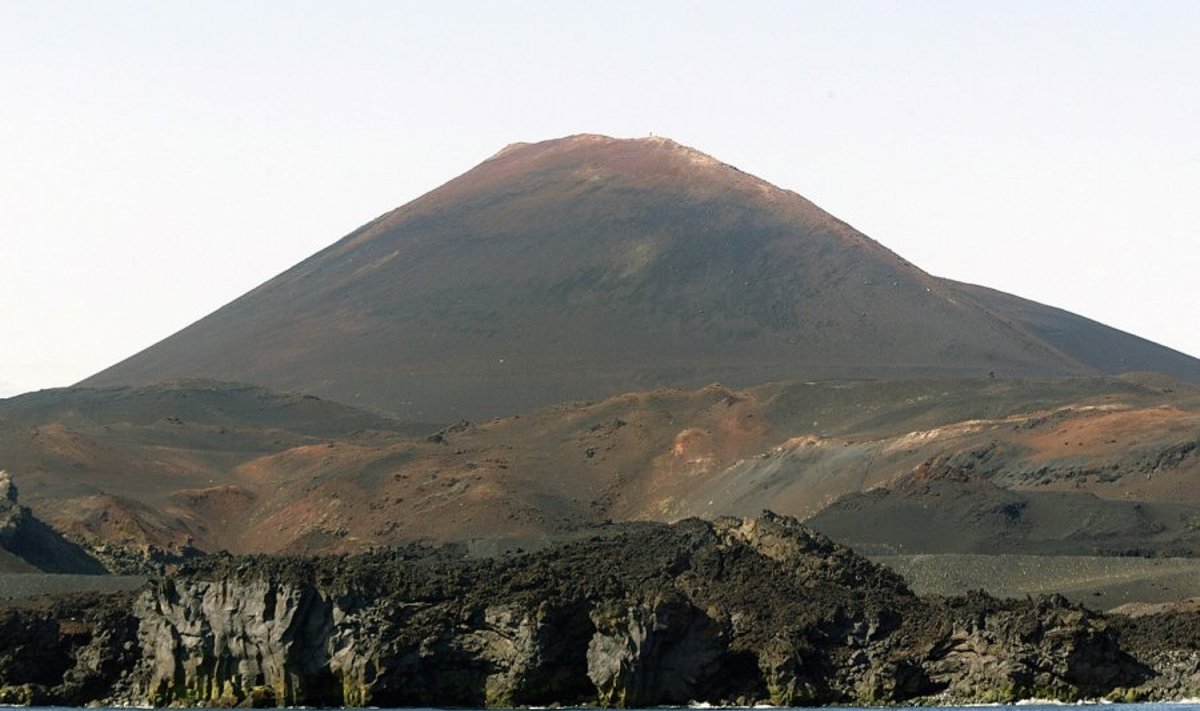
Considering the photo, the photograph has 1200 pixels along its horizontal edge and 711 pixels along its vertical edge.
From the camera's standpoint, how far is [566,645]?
81438 millimetres

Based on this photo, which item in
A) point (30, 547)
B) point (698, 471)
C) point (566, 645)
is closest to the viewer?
point (566, 645)

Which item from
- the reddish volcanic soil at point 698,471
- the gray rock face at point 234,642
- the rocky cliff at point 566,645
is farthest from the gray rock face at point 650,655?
the reddish volcanic soil at point 698,471

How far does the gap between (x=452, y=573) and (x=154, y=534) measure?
6659 centimetres

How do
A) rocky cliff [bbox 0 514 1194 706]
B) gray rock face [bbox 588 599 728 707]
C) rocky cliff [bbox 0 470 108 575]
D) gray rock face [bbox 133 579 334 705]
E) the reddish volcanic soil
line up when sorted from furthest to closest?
1. the reddish volcanic soil
2. rocky cliff [bbox 0 470 108 575]
3. gray rock face [bbox 133 579 334 705]
4. rocky cliff [bbox 0 514 1194 706]
5. gray rock face [bbox 588 599 728 707]

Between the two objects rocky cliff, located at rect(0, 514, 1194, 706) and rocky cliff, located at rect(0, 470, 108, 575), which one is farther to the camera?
rocky cliff, located at rect(0, 470, 108, 575)

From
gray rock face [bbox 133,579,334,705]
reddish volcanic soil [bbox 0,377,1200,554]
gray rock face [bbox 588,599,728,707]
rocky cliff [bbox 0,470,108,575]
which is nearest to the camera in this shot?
gray rock face [bbox 588,599,728,707]

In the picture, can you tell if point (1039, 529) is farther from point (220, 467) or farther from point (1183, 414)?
point (220, 467)

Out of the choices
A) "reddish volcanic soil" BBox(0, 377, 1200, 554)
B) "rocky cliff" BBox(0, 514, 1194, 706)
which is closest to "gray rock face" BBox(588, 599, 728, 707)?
"rocky cliff" BBox(0, 514, 1194, 706)

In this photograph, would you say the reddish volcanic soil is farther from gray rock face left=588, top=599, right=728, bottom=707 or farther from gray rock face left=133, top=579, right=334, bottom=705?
gray rock face left=133, top=579, right=334, bottom=705

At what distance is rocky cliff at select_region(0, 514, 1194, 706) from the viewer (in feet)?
267

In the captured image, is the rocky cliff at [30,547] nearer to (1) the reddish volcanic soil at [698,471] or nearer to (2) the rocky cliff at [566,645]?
(1) the reddish volcanic soil at [698,471]

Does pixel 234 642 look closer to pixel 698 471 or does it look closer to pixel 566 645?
pixel 566 645

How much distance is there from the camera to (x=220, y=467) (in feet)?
613

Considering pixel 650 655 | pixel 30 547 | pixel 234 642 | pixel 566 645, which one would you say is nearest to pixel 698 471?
pixel 30 547
